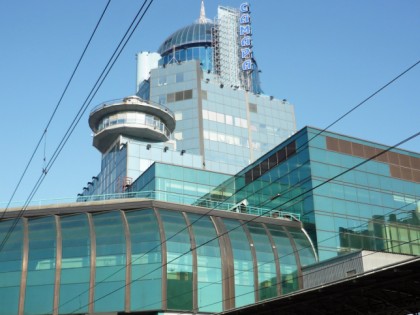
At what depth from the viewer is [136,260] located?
138 feet

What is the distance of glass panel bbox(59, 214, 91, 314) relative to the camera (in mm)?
41156

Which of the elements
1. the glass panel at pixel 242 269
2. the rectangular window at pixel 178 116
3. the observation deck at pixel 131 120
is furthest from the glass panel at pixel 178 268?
the rectangular window at pixel 178 116

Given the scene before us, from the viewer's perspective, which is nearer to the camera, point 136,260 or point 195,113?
point 136,260

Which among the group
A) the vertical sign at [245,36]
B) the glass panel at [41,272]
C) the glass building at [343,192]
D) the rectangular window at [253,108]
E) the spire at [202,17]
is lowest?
the glass panel at [41,272]

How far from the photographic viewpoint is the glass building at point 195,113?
7806cm

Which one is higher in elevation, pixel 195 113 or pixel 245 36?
pixel 245 36

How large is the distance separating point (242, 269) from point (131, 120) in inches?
1541

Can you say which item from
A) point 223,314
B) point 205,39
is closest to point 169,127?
point 205,39

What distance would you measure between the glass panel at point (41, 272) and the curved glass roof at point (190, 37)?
7761 centimetres

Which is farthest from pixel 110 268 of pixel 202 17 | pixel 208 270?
pixel 202 17

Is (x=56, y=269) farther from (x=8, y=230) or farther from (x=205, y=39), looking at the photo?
(x=205, y=39)

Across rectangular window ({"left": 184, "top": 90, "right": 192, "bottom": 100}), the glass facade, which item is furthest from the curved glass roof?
the glass facade

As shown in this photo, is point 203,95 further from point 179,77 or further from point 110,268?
point 110,268

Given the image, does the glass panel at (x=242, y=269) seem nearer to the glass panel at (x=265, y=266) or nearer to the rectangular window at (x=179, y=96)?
the glass panel at (x=265, y=266)
